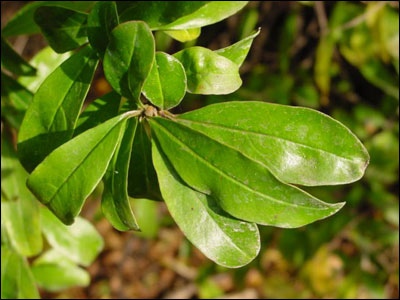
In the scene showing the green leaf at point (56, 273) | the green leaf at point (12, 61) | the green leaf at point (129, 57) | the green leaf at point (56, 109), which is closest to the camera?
the green leaf at point (129, 57)

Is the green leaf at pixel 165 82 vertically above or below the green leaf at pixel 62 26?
below

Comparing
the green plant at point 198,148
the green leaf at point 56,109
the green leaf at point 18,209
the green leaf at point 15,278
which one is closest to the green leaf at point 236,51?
the green plant at point 198,148

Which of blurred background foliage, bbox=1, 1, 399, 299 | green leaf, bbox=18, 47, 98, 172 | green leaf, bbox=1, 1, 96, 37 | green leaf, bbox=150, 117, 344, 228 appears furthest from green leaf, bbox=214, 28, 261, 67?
blurred background foliage, bbox=1, 1, 399, 299

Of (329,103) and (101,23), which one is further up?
(101,23)

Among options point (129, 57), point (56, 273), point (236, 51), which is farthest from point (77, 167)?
point (56, 273)

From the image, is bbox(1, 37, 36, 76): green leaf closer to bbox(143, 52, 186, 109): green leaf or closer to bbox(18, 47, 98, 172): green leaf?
bbox(18, 47, 98, 172): green leaf

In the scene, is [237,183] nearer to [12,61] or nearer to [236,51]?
[236,51]

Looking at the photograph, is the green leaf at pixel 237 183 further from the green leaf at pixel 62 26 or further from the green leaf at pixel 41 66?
the green leaf at pixel 41 66
